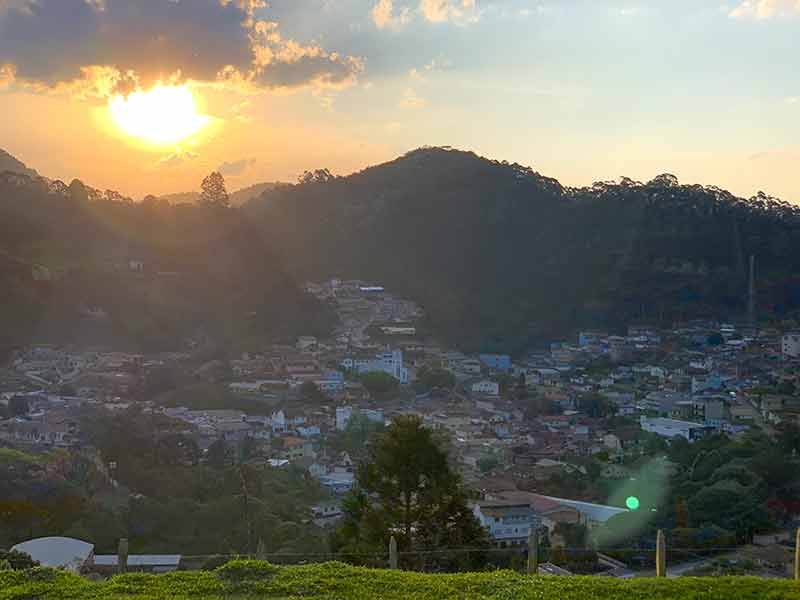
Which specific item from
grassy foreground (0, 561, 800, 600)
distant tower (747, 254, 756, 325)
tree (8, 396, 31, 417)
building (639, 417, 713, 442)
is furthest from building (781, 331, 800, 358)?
grassy foreground (0, 561, 800, 600)

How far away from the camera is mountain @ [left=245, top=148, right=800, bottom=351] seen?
40500 millimetres

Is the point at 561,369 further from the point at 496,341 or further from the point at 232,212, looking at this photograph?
the point at 232,212

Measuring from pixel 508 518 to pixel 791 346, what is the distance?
78.5 ft

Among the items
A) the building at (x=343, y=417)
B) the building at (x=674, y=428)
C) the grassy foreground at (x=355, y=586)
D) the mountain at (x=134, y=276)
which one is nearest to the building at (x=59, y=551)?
the grassy foreground at (x=355, y=586)

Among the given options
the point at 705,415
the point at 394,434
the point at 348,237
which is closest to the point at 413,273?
the point at 348,237

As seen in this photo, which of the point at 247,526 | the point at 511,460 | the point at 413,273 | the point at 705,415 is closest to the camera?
the point at 247,526

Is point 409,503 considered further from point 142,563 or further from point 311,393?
point 311,393

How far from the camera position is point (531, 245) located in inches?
1831

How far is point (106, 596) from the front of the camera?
4352mm

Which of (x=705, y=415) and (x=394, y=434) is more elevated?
(x=394, y=434)

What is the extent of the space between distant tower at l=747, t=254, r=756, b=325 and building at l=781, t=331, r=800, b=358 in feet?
19.0

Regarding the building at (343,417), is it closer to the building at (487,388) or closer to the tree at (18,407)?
the building at (487,388)

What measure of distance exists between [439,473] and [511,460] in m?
11.8

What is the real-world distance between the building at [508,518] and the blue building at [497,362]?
65.5 feet
